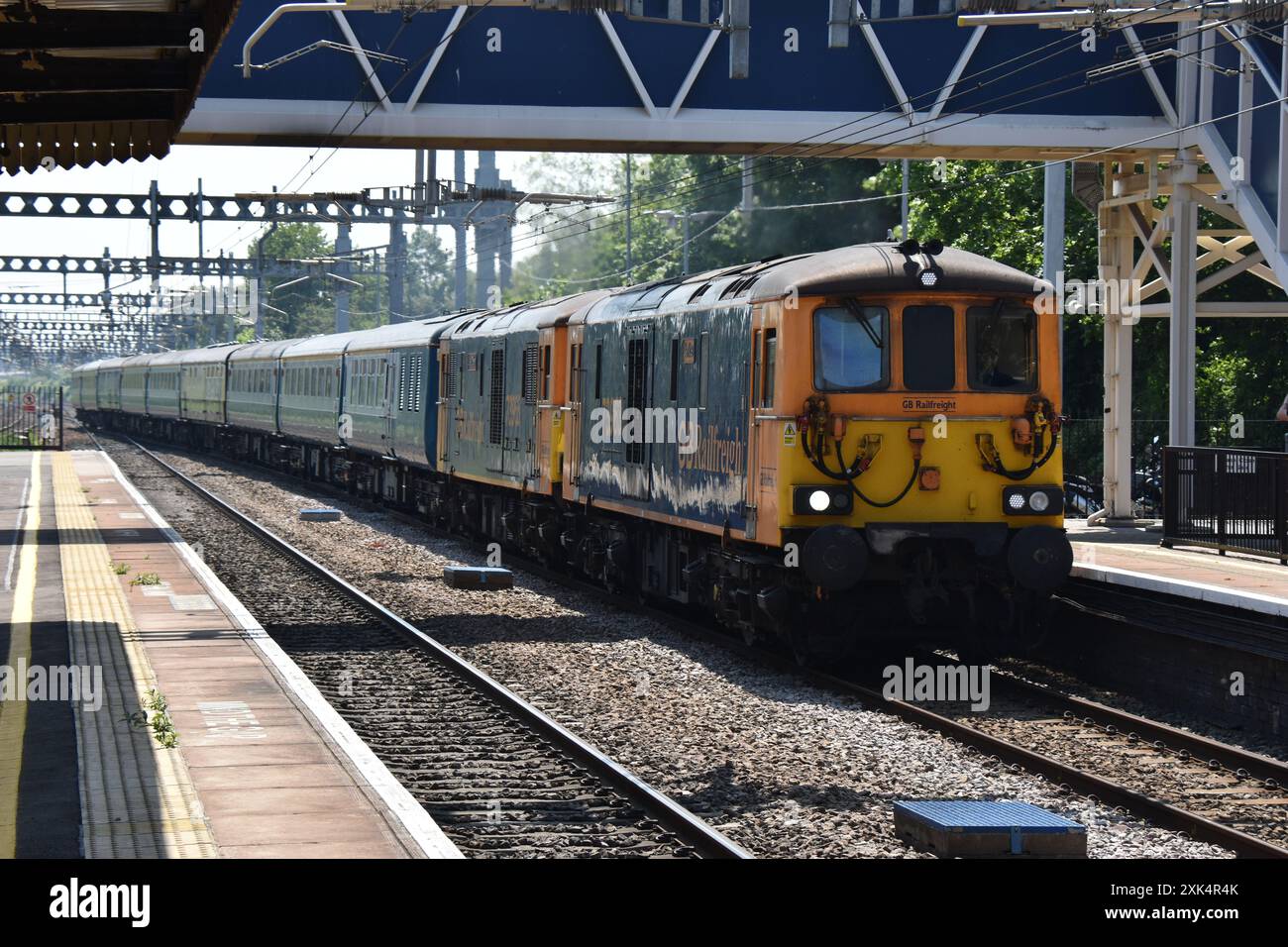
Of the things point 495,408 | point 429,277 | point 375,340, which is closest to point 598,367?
point 495,408

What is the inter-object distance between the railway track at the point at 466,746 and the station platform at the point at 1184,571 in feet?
17.4

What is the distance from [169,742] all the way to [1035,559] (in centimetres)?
717

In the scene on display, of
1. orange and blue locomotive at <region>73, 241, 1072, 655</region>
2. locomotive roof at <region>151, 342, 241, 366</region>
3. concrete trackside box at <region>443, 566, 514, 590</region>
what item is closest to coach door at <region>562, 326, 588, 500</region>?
concrete trackside box at <region>443, 566, 514, 590</region>

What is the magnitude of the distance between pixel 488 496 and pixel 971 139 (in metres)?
9.22

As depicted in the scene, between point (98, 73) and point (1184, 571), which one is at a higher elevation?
point (98, 73)

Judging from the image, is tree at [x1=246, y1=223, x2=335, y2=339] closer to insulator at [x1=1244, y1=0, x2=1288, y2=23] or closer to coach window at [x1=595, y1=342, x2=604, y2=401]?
coach window at [x1=595, y1=342, x2=604, y2=401]

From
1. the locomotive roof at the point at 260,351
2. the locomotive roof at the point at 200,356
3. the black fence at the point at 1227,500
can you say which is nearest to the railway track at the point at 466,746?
the black fence at the point at 1227,500

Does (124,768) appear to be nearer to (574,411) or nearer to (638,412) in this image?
(638,412)

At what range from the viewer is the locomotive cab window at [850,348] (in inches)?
581

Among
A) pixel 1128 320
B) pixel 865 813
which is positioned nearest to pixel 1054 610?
pixel 865 813

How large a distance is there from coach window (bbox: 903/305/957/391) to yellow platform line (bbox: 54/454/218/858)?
6.57m

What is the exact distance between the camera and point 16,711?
12445 millimetres

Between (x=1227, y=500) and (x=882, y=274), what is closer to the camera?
(x=882, y=274)

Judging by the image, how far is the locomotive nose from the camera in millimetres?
14750
